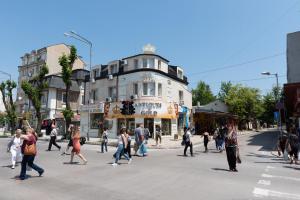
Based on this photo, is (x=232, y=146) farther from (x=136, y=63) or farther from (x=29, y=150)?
(x=136, y=63)

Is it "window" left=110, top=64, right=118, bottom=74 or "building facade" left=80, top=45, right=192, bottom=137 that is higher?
"window" left=110, top=64, right=118, bottom=74

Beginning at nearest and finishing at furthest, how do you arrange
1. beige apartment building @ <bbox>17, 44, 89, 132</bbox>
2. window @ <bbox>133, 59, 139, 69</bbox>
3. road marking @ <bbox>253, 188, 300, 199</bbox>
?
road marking @ <bbox>253, 188, 300, 199</bbox>, window @ <bbox>133, 59, 139, 69</bbox>, beige apartment building @ <bbox>17, 44, 89, 132</bbox>

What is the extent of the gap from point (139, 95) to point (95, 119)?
26.1 feet

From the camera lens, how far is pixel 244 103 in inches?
2302

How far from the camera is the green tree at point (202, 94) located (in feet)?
258

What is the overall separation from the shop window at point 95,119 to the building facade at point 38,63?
50.2ft

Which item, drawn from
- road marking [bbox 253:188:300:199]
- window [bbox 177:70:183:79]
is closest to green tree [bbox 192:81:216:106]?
window [bbox 177:70:183:79]

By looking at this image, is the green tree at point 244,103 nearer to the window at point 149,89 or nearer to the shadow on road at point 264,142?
the shadow on road at point 264,142

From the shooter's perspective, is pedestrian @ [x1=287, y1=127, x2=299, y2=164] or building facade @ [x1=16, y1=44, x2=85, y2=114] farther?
building facade @ [x1=16, y1=44, x2=85, y2=114]

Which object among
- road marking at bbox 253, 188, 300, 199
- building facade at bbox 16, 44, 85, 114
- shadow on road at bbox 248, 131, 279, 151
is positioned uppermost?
building facade at bbox 16, 44, 85, 114

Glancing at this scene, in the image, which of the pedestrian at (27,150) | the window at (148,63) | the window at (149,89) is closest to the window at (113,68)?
the window at (148,63)

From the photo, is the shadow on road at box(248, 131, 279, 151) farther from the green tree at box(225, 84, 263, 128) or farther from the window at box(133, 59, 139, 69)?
the green tree at box(225, 84, 263, 128)

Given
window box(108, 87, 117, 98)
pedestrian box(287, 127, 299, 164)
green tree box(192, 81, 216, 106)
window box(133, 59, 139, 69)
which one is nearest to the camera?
pedestrian box(287, 127, 299, 164)

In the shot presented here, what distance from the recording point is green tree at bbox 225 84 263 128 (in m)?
57.7
